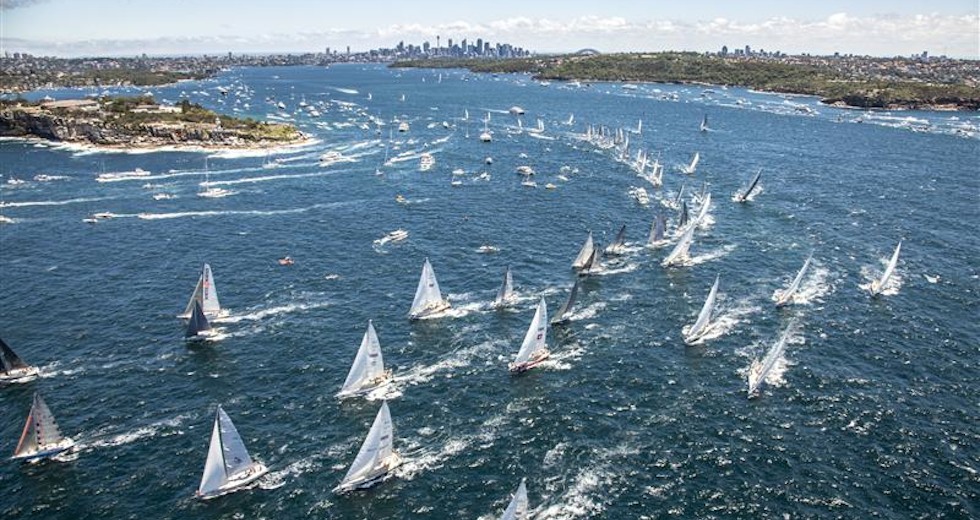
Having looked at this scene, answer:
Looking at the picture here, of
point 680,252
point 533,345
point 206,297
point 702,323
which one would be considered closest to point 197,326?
point 206,297

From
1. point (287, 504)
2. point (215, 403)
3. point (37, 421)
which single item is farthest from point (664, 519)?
point (37, 421)

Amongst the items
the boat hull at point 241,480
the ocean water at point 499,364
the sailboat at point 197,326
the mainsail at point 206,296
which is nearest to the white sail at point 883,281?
the ocean water at point 499,364

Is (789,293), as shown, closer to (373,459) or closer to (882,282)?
(882,282)

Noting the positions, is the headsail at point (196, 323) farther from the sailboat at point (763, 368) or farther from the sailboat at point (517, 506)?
the sailboat at point (763, 368)

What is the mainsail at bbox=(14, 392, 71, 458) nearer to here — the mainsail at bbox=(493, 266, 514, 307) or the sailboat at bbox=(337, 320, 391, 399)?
the sailboat at bbox=(337, 320, 391, 399)

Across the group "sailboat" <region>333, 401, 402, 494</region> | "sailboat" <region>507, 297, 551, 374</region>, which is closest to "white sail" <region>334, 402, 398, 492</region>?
"sailboat" <region>333, 401, 402, 494</region>

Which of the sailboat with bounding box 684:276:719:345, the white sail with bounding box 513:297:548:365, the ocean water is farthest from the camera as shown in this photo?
the sailboat with bounding box 684:276:719:345
